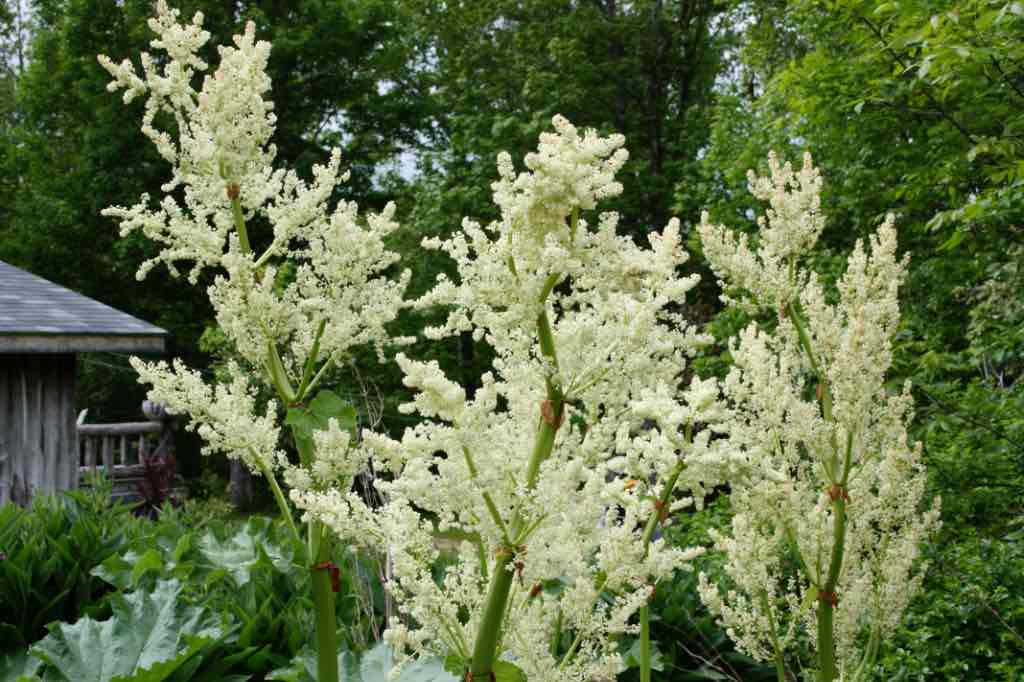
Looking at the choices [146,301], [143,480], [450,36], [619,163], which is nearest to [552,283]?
[619,163]

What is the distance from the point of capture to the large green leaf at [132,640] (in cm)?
266

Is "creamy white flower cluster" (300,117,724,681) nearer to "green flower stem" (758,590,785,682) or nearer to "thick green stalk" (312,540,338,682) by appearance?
"thick green stalk" (312,540,338,682)

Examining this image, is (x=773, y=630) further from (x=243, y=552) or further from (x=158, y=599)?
(x=243, y=552)

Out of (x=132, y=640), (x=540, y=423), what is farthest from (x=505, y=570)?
(x=132, y=640)

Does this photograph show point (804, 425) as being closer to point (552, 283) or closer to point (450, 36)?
point (552, 283)

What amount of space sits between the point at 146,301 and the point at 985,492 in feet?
56.2

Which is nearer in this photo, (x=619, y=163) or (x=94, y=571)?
(x=619, y=163)

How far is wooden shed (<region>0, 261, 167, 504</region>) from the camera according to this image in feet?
27.4

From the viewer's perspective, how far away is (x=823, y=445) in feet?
7.04

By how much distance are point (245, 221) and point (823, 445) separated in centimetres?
136

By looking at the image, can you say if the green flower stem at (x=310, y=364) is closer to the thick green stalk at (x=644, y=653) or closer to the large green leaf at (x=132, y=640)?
the thick green stalk at (x=644, y=653)

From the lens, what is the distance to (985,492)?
4.76 metres

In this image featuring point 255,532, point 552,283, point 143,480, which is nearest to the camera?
point 552,283

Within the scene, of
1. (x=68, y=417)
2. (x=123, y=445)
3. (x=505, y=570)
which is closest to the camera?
(x=505, y=570)
